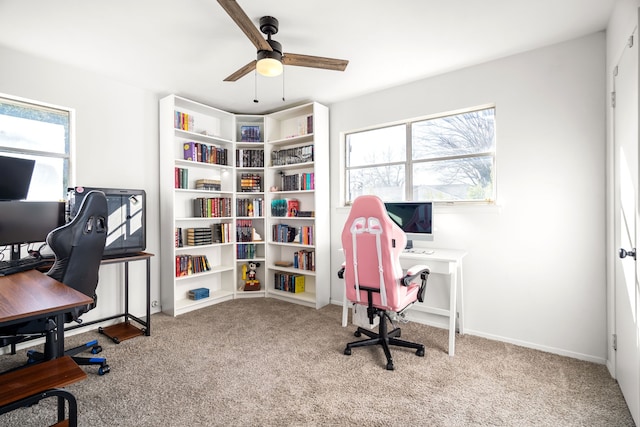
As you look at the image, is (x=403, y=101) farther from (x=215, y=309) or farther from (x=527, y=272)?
(x=215, y=309)

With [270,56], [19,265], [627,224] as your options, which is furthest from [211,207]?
[627,224]

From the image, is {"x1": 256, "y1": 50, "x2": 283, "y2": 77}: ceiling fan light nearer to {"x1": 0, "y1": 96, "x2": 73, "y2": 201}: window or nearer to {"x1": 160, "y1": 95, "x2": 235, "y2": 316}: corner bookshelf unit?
{"x1": 160, "y1": 95, "x2": 235, "y2": 316}: corner bookshelf unit

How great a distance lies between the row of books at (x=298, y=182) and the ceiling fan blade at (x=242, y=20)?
1.97 meters

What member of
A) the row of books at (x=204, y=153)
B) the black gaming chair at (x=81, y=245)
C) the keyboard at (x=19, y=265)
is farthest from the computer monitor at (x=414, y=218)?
the keyboard at (x=19, y=265)

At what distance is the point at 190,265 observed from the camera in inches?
150

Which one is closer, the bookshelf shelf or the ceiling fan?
the ceiling fan

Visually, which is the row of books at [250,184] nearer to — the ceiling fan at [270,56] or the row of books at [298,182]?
the row of books at [298,182]

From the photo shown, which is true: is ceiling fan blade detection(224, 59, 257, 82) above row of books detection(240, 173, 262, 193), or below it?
above

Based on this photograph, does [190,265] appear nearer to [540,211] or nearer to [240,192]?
[240,192]

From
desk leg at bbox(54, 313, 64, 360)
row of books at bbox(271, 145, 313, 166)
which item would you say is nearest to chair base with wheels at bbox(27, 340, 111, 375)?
desk leg at bbox(54, 313, 64, 360)

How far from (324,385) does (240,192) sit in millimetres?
2840

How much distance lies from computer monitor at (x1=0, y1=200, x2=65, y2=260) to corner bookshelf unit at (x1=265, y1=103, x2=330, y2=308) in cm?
227

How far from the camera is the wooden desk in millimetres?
1335

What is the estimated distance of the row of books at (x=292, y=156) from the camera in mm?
3997
